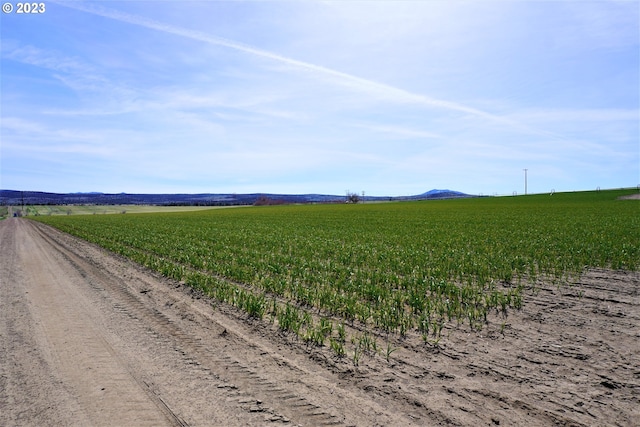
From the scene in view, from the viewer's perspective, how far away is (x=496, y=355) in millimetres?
6508

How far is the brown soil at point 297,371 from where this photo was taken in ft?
15.8

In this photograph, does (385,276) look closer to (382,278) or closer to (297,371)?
(382,278)

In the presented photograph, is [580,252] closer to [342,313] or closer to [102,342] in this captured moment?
[342,313]

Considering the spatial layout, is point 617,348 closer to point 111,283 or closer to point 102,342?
point 102,342

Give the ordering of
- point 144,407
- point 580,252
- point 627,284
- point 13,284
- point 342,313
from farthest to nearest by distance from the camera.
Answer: point 580,252
point 13,284
point 627,284
point 342,313
point 144,407

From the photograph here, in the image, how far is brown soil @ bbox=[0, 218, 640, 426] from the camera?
4809 millimetres

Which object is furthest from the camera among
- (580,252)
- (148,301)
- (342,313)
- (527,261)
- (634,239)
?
(634,239)

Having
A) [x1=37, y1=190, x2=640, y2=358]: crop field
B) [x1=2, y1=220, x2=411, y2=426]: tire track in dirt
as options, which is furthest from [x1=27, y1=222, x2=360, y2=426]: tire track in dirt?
[x1=37, y1=190, x2=640, y2=358]: crop field

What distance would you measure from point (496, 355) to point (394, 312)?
250 cm

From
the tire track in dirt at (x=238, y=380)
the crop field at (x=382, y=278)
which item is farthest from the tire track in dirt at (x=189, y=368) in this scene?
the crop field at (x=382, y=278)

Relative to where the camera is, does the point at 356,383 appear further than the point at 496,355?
No

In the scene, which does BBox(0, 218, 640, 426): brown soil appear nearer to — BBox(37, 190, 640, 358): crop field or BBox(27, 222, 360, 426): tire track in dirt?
BBox(27, 222, 360, 426): tire track in dirt

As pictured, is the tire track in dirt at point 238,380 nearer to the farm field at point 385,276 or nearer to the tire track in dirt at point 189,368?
the tire track in dirt at point 189,368

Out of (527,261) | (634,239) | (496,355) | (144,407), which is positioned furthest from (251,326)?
(634,239)
